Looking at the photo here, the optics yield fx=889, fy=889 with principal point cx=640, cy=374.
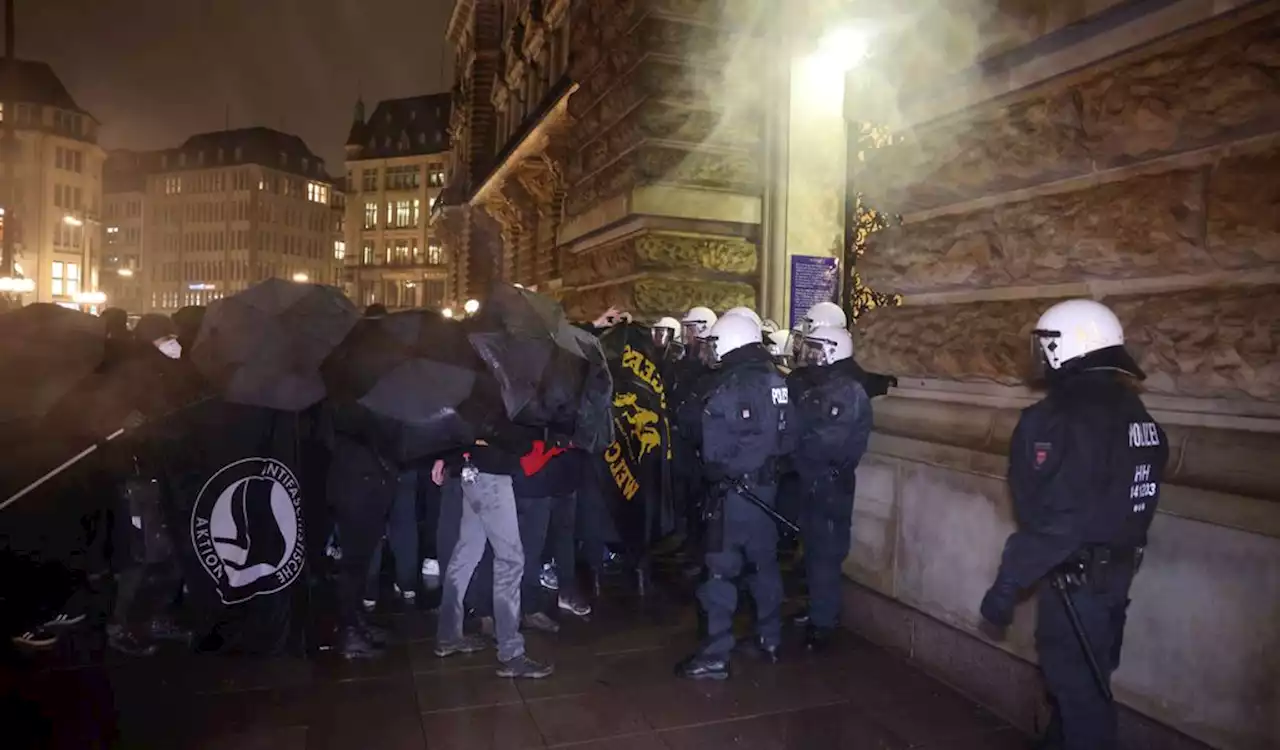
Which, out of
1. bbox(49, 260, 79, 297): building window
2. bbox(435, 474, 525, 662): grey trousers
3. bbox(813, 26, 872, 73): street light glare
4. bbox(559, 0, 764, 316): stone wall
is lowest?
bbox(435, 474, 525, 662): grey trousers

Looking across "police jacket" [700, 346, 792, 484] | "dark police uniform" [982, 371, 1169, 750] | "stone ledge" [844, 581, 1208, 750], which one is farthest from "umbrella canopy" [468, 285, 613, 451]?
"dark police uniform" [982, 371, 1169, 750]

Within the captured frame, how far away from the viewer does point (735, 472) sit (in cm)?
520

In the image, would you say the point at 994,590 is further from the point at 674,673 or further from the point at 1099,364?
the point at 674,673

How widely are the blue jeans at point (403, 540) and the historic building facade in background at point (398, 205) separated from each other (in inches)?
3350

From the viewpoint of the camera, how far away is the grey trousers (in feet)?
16.9

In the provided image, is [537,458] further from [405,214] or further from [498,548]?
[405,214]

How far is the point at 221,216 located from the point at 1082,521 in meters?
114

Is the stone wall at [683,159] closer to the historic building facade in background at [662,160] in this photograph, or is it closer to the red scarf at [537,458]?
the historic building facade in background at [662,160]

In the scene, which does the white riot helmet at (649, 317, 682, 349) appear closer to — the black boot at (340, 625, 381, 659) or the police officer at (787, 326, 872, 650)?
the police officer at (787, 326, 872, 650)

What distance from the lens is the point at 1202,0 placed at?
3965 mm

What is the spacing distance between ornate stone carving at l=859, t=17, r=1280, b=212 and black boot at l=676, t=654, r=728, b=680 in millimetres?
3110

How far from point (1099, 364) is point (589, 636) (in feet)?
12.1

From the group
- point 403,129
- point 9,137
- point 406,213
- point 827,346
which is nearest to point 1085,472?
point 827,346

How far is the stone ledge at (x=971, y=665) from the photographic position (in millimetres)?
4078
